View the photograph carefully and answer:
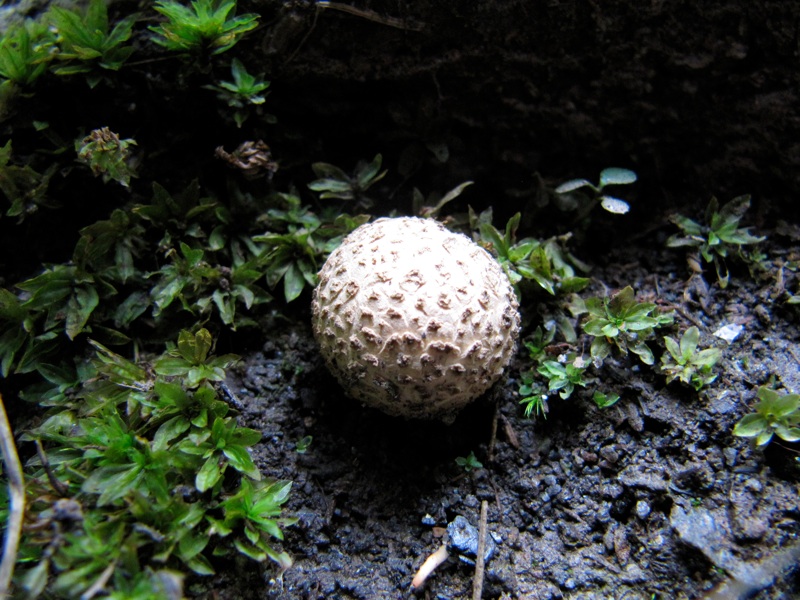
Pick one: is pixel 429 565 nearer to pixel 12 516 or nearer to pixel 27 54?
pixel 12 516

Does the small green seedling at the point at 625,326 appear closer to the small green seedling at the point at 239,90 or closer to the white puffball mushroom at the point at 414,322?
the white puffball mushroom at the point at 414,322

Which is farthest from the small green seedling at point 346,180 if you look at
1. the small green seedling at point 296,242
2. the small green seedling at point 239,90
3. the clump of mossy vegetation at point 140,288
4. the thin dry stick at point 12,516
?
the thin dry stick at point 12,516

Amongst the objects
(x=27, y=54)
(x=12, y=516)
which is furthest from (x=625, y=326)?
(x=27, y=54)

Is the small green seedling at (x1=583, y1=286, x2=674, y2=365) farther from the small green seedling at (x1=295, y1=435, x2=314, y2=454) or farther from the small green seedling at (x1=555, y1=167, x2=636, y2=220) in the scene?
the small green seedling at (x1=295, y1=435, x2=314, y2=454)

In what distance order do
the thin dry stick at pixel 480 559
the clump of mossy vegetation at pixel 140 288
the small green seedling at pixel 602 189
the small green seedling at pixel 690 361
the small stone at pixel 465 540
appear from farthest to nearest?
the small green seedling at pixel 602 189 < the small green seedling at pixel 690 361 < the small stone at pixel 465 540 < the thin dry stick at pixel 480 559 < the clump of mossy vegetation at pixel 140 288

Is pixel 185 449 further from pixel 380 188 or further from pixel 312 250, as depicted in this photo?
pixel 380 188

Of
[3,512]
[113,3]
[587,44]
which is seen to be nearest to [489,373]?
[587,44]

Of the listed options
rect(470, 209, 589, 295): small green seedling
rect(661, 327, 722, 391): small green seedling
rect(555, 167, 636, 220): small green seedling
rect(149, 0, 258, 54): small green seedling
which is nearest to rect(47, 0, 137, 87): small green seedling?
rect(149, 0, 258, 54): small green seedling
